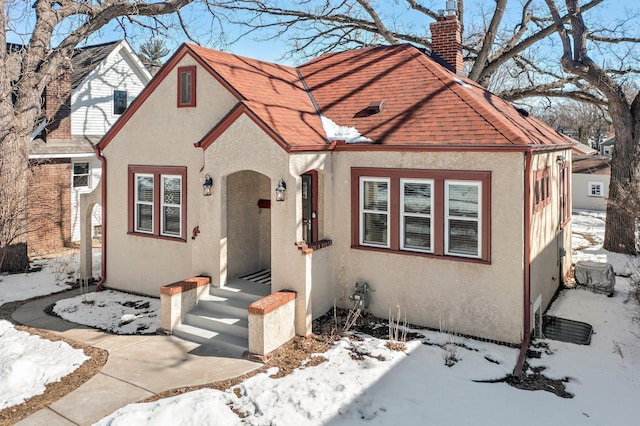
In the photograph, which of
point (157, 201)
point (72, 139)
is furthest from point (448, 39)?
point (72, 139)

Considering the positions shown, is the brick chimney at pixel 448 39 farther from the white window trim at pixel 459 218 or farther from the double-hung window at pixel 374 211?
the white window trim at pixel 459 218

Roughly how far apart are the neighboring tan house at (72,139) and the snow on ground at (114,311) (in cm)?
612

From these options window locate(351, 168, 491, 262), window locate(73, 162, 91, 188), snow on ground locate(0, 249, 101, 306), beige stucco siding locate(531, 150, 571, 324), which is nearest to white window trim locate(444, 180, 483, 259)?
window locate(351, 168, 491, 262)

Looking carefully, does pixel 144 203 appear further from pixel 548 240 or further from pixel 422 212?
pixel 548 240

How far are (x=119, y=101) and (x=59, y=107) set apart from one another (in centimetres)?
316

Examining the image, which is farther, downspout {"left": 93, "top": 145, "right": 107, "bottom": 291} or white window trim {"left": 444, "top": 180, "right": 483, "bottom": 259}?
downspout {"left": 93, "top": 145, "right": 107, "bottom": 291}

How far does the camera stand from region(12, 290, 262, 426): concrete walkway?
6.41m

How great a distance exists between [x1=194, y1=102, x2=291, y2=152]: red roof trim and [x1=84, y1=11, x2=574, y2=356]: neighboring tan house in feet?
0.10

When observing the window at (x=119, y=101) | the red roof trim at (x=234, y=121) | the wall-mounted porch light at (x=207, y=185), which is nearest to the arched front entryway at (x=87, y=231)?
the wall-mounted porch light at (x=207, y=185)

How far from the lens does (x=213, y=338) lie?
28.6ft

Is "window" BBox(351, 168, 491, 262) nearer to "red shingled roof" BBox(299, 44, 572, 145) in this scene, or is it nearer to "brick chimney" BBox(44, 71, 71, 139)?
"red shingled roof" BBox(299, 44, 572, 145)

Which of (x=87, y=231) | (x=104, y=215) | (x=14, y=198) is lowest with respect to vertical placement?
(x=87, y=231)

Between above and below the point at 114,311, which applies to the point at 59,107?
above

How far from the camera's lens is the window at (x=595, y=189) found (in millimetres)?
32188
